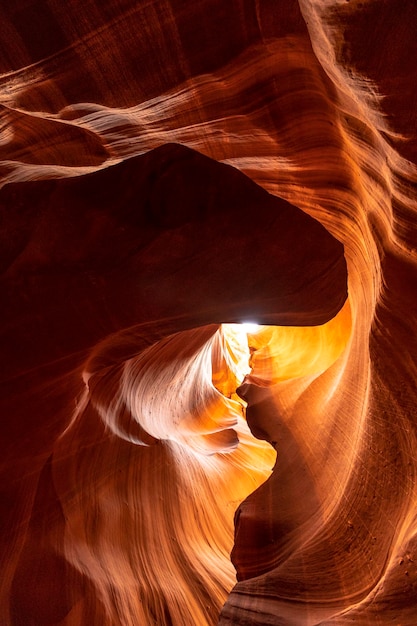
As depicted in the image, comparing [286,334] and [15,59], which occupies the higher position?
[15,59]

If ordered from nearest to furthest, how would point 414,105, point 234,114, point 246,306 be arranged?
point 414,105
point 234,114
point 246,306

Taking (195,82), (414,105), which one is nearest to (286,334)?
(195,82)

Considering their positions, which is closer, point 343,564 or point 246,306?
point 343,564

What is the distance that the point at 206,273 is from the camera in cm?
270

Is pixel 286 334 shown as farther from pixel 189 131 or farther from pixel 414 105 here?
pixel 414 105

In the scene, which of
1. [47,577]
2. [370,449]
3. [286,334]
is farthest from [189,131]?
[286,334]

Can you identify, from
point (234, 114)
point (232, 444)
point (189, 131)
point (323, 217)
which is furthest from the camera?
point (232, 444)

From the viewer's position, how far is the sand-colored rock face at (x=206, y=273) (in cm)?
170

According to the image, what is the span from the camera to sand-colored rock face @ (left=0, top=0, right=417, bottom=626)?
170 cm

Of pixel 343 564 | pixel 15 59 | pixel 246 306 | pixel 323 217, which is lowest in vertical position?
pixel 343 564

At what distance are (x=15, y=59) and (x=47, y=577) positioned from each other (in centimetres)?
295

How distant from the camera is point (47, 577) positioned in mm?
3029

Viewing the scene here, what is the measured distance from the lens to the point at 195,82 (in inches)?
76.7

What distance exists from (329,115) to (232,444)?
4.09 metres
